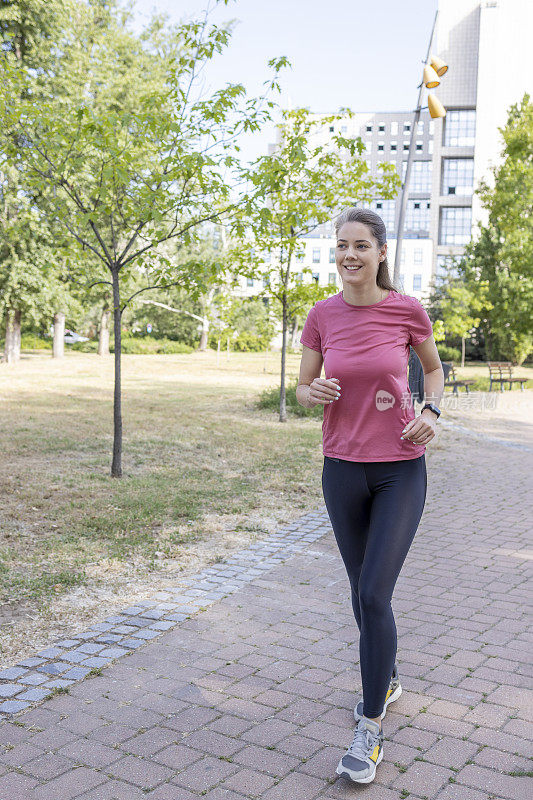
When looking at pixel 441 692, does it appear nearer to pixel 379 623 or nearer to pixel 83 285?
pixel 379 623

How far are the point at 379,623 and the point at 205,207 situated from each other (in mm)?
6645

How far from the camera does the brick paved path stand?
293cm

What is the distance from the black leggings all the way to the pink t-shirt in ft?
0.22

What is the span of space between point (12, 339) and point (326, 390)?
30399 mm

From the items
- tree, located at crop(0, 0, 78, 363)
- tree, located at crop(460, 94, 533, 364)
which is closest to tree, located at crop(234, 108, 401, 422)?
tree, located at crop(460, 94, 533, 364)

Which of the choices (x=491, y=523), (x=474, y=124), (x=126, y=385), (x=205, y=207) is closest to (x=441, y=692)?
(x=491, y=523)

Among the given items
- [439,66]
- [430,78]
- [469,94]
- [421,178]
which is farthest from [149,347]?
[421,178]

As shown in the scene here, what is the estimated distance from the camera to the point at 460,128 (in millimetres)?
80375

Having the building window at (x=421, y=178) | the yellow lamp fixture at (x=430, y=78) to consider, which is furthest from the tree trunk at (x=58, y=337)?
the building window at (x=421, y=178)

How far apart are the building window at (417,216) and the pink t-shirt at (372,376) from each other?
109 metres

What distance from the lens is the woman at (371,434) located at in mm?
2983

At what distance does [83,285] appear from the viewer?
9.65 meters

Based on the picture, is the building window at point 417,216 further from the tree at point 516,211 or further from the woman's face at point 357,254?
the woman's face at point 357,254

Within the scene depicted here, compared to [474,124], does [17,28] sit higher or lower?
lower
